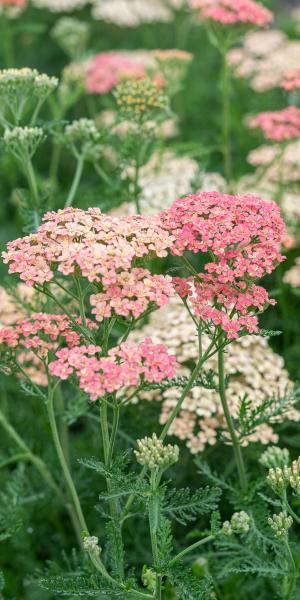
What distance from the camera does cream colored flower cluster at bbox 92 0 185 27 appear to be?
7863 mm

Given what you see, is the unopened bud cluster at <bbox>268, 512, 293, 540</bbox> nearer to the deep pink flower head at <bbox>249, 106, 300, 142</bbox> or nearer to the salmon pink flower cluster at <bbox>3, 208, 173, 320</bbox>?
the salmon pink flower cluster at <bbox>3, 208, 173, 320</bbox>

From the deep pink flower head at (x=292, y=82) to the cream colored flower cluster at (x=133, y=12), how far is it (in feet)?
11.8

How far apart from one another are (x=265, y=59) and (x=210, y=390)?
447cm

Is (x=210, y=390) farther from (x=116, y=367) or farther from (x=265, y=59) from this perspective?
A: (x=265, y=59)

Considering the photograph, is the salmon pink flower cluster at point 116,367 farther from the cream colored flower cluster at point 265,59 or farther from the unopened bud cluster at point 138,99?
the cream colored flower cluster at point 265,59

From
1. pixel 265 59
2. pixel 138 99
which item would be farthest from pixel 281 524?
pixel 265 59

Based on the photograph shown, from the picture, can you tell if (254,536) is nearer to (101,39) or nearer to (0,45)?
(0,45)

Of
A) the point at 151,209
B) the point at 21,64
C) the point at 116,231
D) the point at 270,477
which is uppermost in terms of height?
the point at 21,64

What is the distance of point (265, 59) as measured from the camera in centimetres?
700

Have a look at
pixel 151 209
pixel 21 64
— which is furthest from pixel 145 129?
pixel 21 64

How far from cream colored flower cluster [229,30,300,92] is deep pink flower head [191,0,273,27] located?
3.68ft

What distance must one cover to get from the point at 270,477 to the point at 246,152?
430 cm

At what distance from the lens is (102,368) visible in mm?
2279

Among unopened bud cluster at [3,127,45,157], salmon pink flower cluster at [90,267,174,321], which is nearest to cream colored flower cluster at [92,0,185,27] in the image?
unopened bud cluster at [3,127,45,157]
